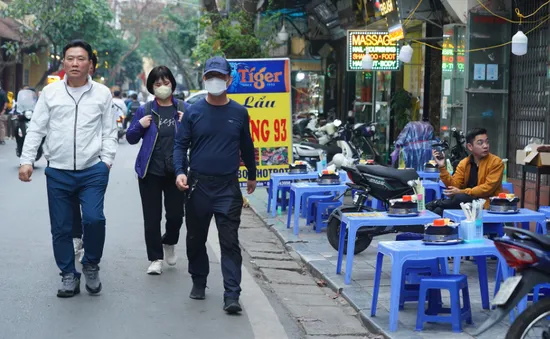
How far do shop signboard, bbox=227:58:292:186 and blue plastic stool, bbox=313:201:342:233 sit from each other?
1.97 meters

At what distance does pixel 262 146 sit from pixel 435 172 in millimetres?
2655

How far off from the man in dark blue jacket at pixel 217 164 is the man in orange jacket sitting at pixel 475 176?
2910 millimetres

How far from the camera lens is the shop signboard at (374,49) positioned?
730 inches

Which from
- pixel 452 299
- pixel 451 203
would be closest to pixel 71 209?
pixel 452 299

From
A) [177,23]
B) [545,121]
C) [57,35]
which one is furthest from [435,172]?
[177,23]

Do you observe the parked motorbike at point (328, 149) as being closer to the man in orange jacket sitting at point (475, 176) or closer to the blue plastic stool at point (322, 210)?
the blue plastic stool at point (322, 210)

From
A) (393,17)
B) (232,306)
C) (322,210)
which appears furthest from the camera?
(393,17)

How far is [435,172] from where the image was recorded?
12805 mm

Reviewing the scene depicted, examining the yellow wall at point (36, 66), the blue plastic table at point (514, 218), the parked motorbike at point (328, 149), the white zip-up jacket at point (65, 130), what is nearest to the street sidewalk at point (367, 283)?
the blue plastic table at point (514, 218)

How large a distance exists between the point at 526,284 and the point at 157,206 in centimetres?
421

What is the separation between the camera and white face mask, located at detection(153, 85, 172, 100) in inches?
337

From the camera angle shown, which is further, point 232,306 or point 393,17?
point 393,17

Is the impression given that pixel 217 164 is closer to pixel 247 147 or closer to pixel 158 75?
pixel 247 147

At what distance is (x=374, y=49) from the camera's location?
1878cm
